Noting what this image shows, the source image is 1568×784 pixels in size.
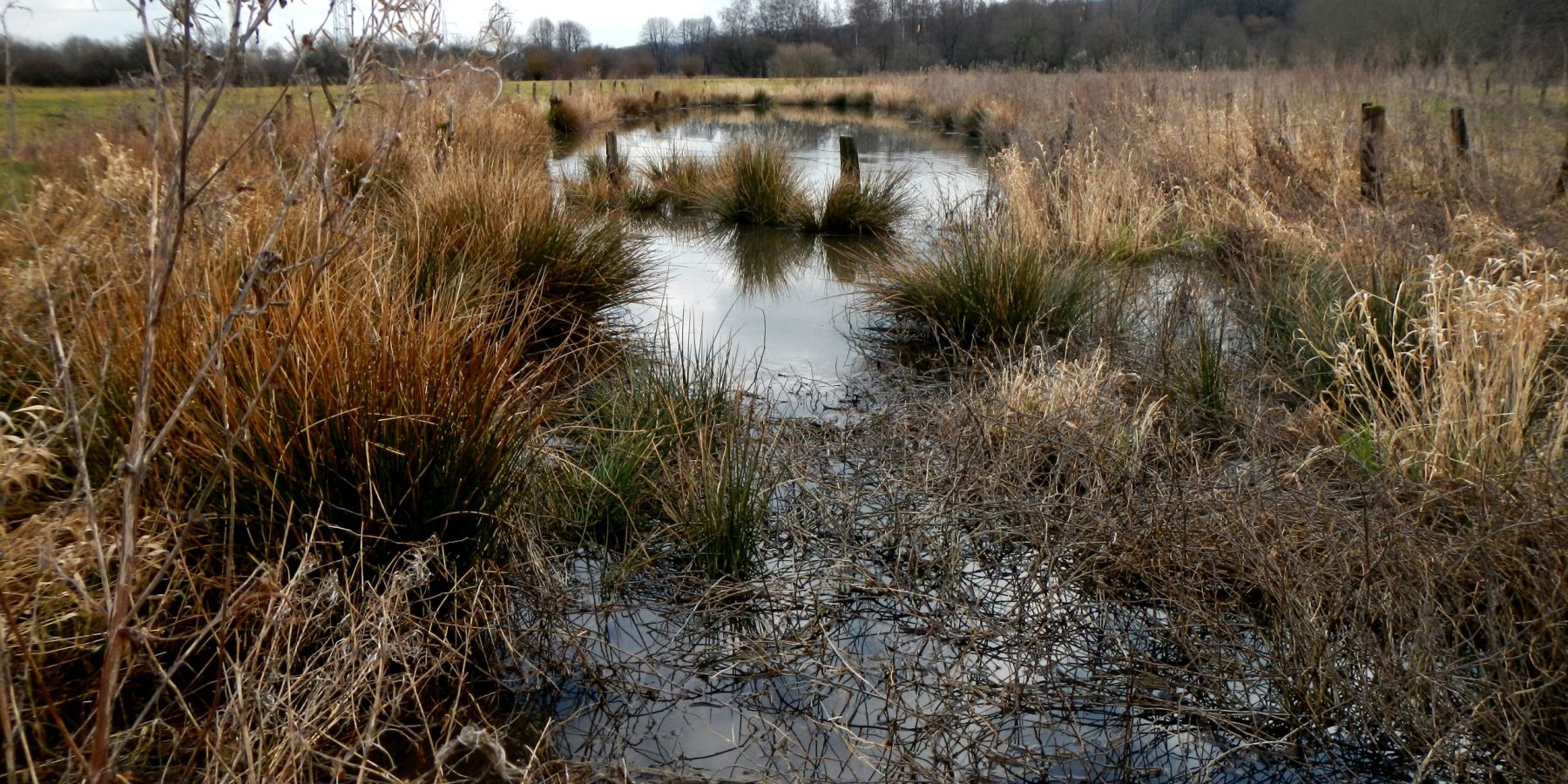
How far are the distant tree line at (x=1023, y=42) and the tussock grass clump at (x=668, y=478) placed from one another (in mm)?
1277

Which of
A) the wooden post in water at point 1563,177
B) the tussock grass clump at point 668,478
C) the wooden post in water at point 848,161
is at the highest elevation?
the wooden post in water at point 848,161

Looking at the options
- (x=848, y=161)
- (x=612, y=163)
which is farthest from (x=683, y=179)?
(x=848, y=161)

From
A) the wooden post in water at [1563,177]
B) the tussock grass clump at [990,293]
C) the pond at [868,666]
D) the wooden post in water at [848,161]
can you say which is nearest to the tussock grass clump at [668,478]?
the pond at [868,666]

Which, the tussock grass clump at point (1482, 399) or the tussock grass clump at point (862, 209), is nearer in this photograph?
the tussock grass clump at point (1482, 399)

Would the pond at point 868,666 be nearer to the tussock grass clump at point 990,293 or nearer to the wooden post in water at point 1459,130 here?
the tussock grass clump at point 990,293

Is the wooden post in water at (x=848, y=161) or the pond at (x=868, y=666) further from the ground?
the wooden post in water at (x=848, y=161)

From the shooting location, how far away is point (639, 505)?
327 cm

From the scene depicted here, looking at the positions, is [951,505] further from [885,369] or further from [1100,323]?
[1100,323]

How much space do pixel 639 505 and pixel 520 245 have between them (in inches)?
96.3

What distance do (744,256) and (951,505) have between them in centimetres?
477

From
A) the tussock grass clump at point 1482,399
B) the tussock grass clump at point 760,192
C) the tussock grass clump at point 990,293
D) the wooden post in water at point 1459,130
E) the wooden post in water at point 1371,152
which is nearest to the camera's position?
the tussock grass clump at point 1482,399

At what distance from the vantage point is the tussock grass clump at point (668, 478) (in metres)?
2.96

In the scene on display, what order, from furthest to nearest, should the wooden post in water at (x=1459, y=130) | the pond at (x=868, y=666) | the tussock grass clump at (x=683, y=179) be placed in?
the tussock grass clump at (x=683, y=179) < the wooden post in water at (x=1459, y=130) < the pond at (x=868, y=666)

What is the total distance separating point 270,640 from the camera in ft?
7.17
